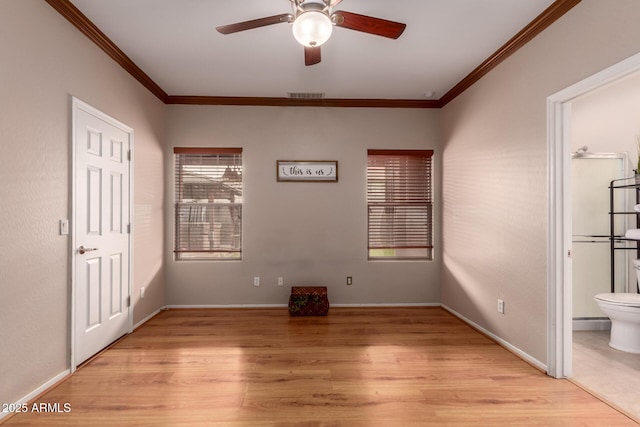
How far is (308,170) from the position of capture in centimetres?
450

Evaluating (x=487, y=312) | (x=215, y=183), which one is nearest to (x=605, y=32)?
(x=487, y=312)

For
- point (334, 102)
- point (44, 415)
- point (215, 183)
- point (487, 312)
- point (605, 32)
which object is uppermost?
point (334, 102)

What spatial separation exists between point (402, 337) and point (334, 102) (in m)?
2.98

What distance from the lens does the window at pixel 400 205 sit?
4.59 meters

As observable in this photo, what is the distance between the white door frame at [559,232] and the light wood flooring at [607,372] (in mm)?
188

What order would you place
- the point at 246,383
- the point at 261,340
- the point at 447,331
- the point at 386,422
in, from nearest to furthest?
the point at 386,422 → the point at 246,383 → the point at 261,340 → the point at 447,331

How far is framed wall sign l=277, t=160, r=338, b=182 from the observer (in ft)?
14.7

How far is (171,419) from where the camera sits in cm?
205

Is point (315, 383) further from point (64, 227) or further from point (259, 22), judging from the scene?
point (259, 22)

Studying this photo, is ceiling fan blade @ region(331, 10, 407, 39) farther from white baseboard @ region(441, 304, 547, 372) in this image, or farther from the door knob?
white baseboard @ region(441, 304, 547, 372)

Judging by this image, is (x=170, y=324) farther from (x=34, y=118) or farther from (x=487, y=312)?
(x=487, y=312)

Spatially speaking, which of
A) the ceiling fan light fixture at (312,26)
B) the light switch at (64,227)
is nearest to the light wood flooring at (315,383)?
the light switch at (64,227)

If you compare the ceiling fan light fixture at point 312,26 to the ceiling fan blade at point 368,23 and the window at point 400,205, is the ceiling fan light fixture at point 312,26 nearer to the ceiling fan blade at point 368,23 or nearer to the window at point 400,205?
the ceiling fan blade at point 368,23

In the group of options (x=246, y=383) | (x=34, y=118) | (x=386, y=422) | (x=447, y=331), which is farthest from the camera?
(x=447, y=331)
